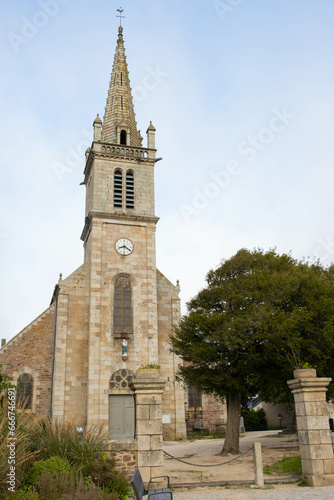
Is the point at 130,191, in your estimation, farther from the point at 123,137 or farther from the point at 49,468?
the point at 49,468

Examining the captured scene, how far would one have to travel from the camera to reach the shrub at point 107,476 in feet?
30.3

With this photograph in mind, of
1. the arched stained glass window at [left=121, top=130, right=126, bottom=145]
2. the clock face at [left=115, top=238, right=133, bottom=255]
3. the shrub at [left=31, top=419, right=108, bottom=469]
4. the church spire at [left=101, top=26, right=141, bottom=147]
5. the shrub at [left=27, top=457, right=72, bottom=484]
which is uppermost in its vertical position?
the church spire at [left=101, top=26, right=141, bottom=147]

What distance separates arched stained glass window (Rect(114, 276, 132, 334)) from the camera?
2473 cm

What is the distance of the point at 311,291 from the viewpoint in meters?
17.7

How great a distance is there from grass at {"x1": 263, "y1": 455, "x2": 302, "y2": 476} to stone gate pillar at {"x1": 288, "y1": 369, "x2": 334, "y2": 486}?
4.17 feet

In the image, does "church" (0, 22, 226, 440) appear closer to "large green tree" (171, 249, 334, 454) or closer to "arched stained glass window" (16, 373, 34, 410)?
"arched stained glass window" (16, 373, 34, 410)

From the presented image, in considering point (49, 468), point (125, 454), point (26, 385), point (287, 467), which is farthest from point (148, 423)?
point (26, 385)

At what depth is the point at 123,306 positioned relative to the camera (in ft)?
82.6

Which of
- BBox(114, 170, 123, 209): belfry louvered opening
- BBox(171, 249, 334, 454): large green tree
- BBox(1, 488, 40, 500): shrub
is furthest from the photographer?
BBox(114, 170, 123, 209): belfry louvered opening

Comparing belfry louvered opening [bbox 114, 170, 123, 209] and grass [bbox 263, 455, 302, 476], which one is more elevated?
belfry louvered opening [bbox 114, 170, 123, 209]

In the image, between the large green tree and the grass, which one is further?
the large green tree

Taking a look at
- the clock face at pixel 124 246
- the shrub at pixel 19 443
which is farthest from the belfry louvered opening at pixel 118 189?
the shrub at pixel 19 443

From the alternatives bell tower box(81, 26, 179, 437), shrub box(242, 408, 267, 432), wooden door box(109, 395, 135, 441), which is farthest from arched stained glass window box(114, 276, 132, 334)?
shrub box(242, 408, 267, 432)

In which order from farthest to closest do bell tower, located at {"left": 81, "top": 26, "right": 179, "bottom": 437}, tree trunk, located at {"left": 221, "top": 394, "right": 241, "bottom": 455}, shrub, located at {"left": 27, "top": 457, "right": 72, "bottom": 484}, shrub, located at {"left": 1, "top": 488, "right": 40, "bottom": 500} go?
bell tower, located at {"left": 81, "top": 26, "right": 179, "bottom": 437} → tree trunk, located at {"left": 221, "top": 394, "right": 241, "bottom": 455} → shrub, located at {"left": 27, "top": 457, "right": 72, "bottom": 484} → shrub, located at {"left": 1, "top": 488, "right": 40, "bottom": 500}
